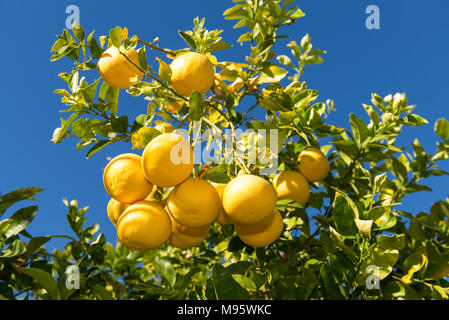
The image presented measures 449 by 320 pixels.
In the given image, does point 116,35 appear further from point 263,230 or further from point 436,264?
point 436,264

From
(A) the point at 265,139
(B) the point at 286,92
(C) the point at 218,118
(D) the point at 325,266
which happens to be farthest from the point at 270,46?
(D) the point at 325,266

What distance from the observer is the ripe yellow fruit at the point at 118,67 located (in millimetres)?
1043

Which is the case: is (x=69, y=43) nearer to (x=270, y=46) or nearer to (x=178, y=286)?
(x=270, y=46)

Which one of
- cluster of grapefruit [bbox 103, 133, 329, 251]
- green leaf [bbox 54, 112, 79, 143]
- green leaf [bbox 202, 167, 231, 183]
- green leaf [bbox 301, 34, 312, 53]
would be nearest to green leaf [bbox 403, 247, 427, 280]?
cluster of grapefruit [bbox 103, 133, 329, 251]

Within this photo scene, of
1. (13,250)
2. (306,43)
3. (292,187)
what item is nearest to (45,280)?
(13,250)

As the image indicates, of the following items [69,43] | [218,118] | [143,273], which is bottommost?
[143,273]

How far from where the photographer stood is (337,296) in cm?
101

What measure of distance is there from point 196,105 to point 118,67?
1.07ft

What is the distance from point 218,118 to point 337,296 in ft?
2.62

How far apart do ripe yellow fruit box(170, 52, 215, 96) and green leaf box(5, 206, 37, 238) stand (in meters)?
0.75

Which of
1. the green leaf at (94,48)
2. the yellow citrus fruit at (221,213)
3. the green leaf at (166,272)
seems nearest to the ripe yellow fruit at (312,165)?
the yellow citrus fruit at (221,213)

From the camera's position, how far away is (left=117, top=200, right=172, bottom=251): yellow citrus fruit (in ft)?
2.76

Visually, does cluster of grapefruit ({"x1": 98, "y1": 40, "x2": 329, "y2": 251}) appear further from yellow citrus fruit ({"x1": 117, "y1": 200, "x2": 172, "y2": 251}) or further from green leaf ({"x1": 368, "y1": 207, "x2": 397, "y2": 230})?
green leaf ({"x1": 368, "y1": 207, "x2": 397, "y2": 230})

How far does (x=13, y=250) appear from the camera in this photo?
119 cm
